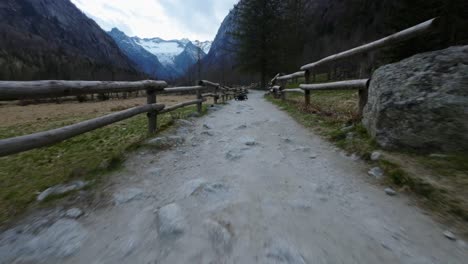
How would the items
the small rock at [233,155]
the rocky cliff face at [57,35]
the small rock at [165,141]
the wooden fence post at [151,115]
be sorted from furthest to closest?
the rocky cliff face at [57,35], the wooden fence post at [151,115], the small rock at [165,141], the small rock at [233,155]

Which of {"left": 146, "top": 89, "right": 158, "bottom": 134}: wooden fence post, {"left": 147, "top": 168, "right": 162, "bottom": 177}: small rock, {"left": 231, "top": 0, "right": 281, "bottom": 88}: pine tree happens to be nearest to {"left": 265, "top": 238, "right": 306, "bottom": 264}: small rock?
{"left": 147, "top": 168, "right": 162, "bottom": 177}: small rock

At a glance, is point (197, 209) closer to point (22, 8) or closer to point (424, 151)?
point (424, 151)

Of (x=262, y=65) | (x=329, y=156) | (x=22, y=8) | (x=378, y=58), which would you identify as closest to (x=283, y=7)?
(x=262, y=65)

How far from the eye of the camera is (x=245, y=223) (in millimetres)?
1688

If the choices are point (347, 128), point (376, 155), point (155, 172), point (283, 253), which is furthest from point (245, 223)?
point (347, 128)

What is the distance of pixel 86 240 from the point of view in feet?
5.13

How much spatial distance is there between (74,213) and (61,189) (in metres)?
0.55

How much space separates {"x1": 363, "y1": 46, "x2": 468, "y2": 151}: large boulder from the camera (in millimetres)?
2197

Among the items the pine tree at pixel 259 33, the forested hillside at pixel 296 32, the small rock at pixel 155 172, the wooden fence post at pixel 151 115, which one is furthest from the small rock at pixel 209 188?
the pine tree at pixel 259 33

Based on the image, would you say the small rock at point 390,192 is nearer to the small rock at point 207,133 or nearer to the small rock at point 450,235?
the small rock at point 450,235

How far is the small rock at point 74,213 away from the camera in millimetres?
1839

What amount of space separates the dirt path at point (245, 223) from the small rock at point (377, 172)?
102 millimetres

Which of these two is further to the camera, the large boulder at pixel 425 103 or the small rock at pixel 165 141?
the small rock at pixel 165 141

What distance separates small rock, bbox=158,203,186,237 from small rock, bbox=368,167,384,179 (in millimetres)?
2004
